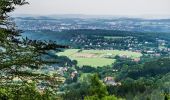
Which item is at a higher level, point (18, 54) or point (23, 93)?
point (18, 54)

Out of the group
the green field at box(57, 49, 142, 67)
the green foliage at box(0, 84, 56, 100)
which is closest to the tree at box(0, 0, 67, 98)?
the green foliage at box(0, 84, 56, 100)

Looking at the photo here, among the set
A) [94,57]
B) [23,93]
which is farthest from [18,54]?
[94,57]

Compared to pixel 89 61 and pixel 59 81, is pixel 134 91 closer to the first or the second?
pixel 89 61

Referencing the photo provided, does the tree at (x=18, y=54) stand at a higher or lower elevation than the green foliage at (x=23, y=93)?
higher

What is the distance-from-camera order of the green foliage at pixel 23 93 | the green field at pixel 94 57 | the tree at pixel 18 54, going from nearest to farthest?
the green foliage at pixel 23 93
the tree at pixel 18 54
the green field at pixel 94 57

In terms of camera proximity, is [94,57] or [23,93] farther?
[94,57]

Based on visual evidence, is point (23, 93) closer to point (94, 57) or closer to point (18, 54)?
point (18, 54)

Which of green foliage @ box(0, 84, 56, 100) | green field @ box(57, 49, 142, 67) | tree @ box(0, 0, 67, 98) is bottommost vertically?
green field @ box(57, 49, 142, 67)

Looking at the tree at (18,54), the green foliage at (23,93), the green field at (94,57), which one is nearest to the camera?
the green foliage at (23,93)

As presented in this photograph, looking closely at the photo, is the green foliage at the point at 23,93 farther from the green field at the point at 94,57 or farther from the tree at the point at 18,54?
the green field at the point at 94,57

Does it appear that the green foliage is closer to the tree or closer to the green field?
the tree

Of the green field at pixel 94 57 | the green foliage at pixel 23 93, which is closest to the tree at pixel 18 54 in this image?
the green foliage at pixel 23 93
